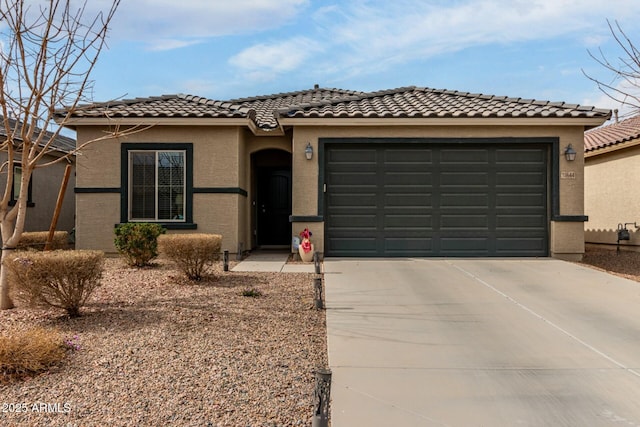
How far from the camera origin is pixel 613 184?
1409 centimetres

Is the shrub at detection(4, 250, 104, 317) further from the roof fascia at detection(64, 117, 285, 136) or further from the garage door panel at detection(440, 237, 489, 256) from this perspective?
the garage door panel at detection(440, 237, 489, 256)

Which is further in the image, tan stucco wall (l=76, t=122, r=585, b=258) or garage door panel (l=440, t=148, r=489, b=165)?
garage door panel (l=440, t=148, r=489, b=165)

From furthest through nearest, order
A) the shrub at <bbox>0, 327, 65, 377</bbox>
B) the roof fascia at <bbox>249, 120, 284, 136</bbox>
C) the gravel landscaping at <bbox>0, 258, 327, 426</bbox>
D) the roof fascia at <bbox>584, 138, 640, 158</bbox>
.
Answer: the roof fascia at <bbox>584, 138, 640, 158</bbox>
the roof fascia at <bbox>249, 120, 284, 136</bbox>
the shrub at <bbox>0, 327, 65, 377</bbox>
the gravel landscaping at <bbox>0, 258, 327, 426</bbox>

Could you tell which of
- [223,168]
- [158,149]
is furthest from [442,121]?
[158,149]

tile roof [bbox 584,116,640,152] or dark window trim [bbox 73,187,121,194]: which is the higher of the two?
tile roof [bbox 584,116,640,152]

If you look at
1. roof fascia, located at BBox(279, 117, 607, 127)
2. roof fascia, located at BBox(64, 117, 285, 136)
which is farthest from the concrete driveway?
roof fascia, located at BBox(64, 117, 285, 136)

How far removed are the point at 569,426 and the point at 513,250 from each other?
817cm

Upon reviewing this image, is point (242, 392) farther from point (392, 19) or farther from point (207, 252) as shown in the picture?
point (392, 19)

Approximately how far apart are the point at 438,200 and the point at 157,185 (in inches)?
256

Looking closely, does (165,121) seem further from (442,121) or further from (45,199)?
(45,199)

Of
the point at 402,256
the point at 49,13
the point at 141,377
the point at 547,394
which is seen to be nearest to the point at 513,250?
the point at 402,256

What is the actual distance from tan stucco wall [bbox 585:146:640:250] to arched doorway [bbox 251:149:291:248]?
30.5 feet

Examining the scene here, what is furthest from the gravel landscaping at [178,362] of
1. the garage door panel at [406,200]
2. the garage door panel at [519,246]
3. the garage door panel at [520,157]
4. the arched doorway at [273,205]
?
the arched doorway at [273,205]

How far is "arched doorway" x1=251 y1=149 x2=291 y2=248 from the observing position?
1438cm
